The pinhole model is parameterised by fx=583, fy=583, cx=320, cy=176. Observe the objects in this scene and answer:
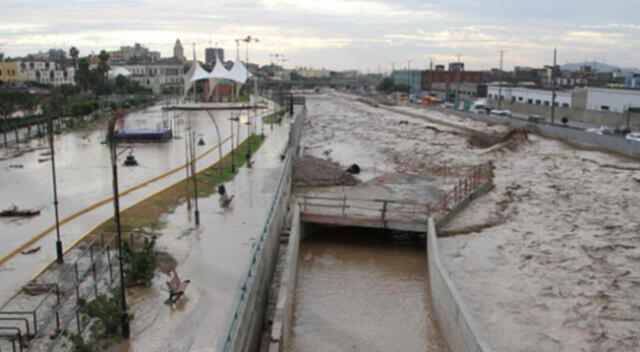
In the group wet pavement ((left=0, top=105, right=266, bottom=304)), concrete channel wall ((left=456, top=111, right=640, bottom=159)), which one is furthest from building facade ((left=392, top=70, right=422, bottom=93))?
wet pavement ((left=0, top=105, right=266, bottom=304))

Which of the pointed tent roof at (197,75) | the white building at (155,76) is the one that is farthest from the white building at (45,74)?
the pointed tent roof at (197,75)

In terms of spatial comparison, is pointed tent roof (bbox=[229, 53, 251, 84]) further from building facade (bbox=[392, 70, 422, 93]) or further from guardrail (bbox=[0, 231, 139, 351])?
building facade (bbox=[392, 70, 422, 93])

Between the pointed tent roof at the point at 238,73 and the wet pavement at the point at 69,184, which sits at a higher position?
the pointed tent roof at the point at 238,73

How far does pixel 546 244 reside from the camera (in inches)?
720

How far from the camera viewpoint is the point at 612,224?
20750 mm

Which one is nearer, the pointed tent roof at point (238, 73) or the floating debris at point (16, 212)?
the floating debris at point (16, 212)

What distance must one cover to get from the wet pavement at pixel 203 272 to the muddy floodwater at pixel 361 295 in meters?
1.85

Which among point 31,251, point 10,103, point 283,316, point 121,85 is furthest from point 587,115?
point 121,85

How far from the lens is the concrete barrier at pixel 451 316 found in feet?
33.6

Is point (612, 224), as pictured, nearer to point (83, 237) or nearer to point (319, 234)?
point (319, 234)

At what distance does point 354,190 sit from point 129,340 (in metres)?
15.4

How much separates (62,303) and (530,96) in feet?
230

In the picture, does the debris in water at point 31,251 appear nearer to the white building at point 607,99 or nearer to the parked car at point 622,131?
the parked car at point 622,131

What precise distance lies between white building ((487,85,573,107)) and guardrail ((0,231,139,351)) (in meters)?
58.9
